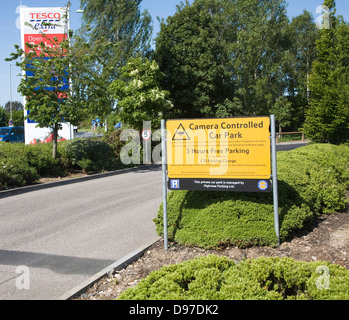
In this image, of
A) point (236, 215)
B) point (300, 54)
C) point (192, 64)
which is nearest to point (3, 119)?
point (192, 64)

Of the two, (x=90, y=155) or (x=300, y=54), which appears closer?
(x=90, y=155)

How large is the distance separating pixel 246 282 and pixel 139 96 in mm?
18163

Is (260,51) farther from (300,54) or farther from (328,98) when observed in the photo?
(328,98)

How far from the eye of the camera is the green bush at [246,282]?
2891 mm

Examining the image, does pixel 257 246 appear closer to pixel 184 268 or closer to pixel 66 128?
pixel 184 268

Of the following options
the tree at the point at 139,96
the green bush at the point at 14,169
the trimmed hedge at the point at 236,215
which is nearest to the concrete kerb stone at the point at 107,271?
the trimmed hedge at the point at 236,215

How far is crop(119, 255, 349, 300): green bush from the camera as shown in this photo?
289 cm

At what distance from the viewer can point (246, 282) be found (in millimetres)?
3068

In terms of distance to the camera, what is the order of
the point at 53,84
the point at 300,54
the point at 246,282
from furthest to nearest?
the point at 300,54, the point at 53,84, the point at 246,282

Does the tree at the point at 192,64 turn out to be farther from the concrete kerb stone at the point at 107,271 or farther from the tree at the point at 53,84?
the concrete kerb stone at the point at 107,271

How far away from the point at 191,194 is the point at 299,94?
153ft

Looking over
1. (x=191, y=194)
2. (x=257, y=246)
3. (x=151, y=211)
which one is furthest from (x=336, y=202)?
(x=151, y=211)

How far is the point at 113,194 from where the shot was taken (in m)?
11.4

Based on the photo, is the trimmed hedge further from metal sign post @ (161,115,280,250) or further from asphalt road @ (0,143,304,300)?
asphalt road @ (0,143,304,300)
